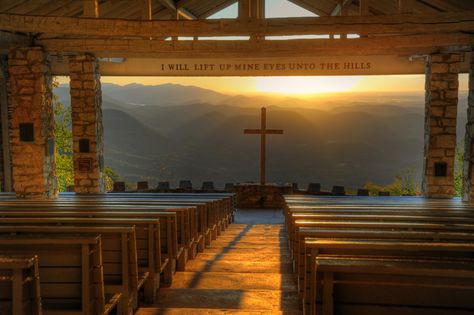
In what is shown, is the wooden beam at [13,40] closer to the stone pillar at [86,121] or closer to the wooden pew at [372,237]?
the stone pillar at [86,121]

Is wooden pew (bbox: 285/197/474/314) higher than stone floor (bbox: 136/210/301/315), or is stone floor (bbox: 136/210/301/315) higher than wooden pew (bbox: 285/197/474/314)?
wooden pew (bbox: 285/197/474/314)

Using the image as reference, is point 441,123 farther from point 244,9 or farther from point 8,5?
point 8,5

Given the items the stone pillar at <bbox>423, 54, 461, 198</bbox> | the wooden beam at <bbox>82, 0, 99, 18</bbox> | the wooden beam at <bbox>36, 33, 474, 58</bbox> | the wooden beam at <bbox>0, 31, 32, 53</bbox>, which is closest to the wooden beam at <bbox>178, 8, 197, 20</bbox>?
the wooden beam at <bbox>36, 33, 474, 58</bbox>

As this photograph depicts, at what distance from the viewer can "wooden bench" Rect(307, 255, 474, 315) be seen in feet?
5.64

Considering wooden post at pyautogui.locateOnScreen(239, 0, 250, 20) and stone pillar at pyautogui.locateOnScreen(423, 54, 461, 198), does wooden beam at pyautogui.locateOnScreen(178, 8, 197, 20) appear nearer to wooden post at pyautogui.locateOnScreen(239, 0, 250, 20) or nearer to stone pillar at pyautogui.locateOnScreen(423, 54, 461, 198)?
wooden post at pyautogui.locateOnScreen(239, 0, 250, 20)

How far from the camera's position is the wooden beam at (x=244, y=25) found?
6929 mm

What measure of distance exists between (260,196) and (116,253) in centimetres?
958

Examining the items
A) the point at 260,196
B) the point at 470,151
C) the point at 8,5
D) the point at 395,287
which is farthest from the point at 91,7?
the point at 470,151

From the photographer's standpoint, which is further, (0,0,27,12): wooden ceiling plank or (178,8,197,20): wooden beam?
(178,8,197,20): wooden beam

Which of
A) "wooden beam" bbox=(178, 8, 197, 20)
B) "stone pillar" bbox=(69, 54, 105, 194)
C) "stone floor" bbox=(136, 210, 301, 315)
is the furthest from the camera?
"wooden beam" bbox=(178, 8, 197, 20)

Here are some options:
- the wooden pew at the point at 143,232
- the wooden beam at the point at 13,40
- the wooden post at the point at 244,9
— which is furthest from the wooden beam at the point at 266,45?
the wooden pew at the point at 143,232

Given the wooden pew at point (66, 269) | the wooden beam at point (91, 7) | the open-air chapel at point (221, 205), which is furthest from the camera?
the wooden beam at point (91, 7)

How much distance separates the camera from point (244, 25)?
7168 millimetres

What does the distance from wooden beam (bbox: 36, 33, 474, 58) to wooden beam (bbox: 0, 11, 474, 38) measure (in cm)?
86
